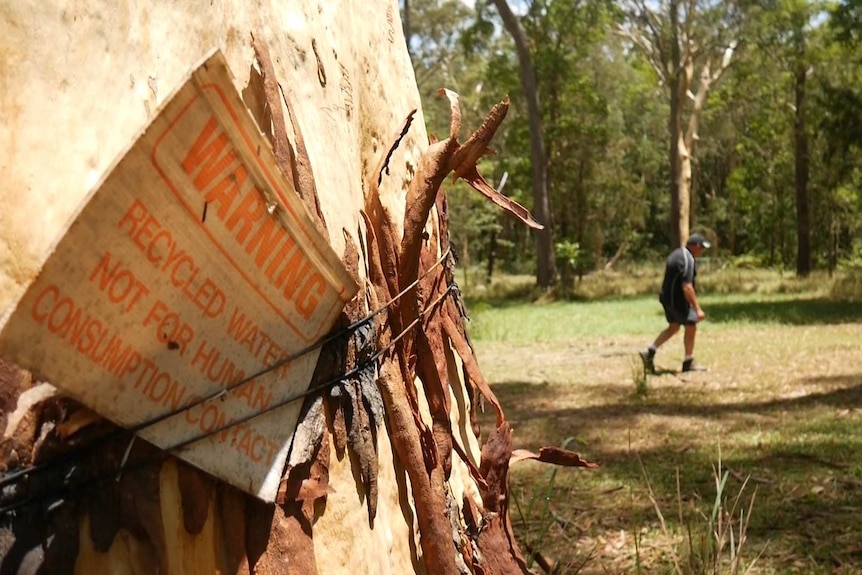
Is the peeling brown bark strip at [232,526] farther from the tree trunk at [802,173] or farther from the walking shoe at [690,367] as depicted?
the tree trunk at [802,173]

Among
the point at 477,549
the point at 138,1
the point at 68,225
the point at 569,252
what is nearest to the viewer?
the point at 68,225

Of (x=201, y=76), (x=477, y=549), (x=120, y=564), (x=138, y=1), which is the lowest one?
(x=477, y=549)

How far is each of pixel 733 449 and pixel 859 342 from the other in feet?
21.0

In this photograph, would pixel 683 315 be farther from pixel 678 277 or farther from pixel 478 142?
pixel 478 142

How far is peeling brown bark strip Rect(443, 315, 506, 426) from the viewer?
74.1 inches

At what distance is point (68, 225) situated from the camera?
1014 mm

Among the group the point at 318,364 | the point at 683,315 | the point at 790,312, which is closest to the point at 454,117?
the point at 318,364

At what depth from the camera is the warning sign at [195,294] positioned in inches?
40.9

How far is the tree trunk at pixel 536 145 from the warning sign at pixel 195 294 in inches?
830

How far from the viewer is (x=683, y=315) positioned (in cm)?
973

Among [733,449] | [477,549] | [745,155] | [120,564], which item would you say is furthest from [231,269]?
[745,155]

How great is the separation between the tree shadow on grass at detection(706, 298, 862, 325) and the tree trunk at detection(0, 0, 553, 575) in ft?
45.3

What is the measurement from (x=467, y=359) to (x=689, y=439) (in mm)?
5238

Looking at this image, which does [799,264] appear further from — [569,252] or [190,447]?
[190,447]
